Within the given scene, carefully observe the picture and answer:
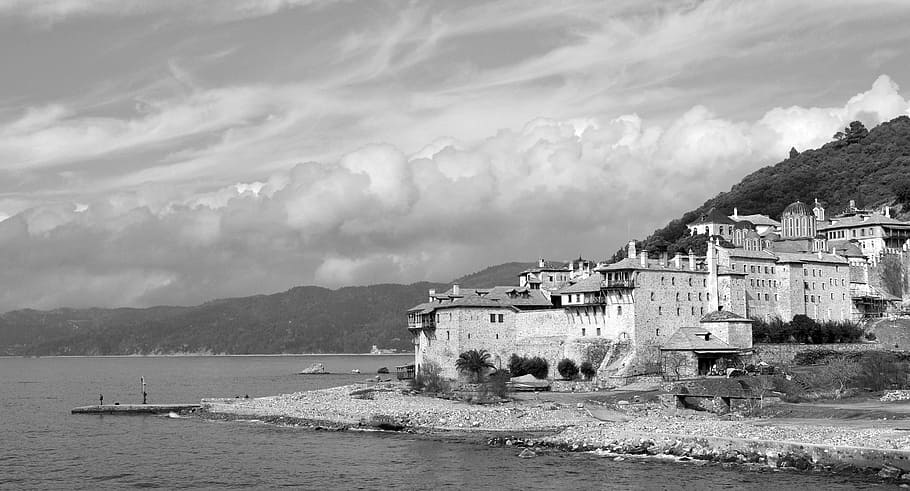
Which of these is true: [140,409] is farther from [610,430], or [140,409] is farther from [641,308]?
[610,430]

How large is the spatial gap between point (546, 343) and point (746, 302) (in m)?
19.1

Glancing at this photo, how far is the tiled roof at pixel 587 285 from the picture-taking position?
3516 inches

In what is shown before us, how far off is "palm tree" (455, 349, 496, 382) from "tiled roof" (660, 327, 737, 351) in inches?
594

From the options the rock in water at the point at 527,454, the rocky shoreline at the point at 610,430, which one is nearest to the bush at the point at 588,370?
the rocky shoreline at the point at 610,430

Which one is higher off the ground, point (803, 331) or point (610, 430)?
point (803, 331)

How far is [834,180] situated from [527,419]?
110m

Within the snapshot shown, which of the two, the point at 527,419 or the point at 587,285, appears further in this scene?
the point at 587,285

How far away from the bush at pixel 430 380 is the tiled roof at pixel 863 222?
2089 inches

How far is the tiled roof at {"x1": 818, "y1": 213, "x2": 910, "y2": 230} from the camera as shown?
113 metres

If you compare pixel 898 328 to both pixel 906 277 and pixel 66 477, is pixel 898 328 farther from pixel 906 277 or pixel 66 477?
pixel 66 477

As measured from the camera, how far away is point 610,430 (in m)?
62.1

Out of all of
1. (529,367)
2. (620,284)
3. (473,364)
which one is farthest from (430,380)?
(620,284)

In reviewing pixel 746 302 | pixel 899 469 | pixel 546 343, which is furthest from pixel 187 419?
pixel 899 469

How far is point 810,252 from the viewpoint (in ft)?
339
